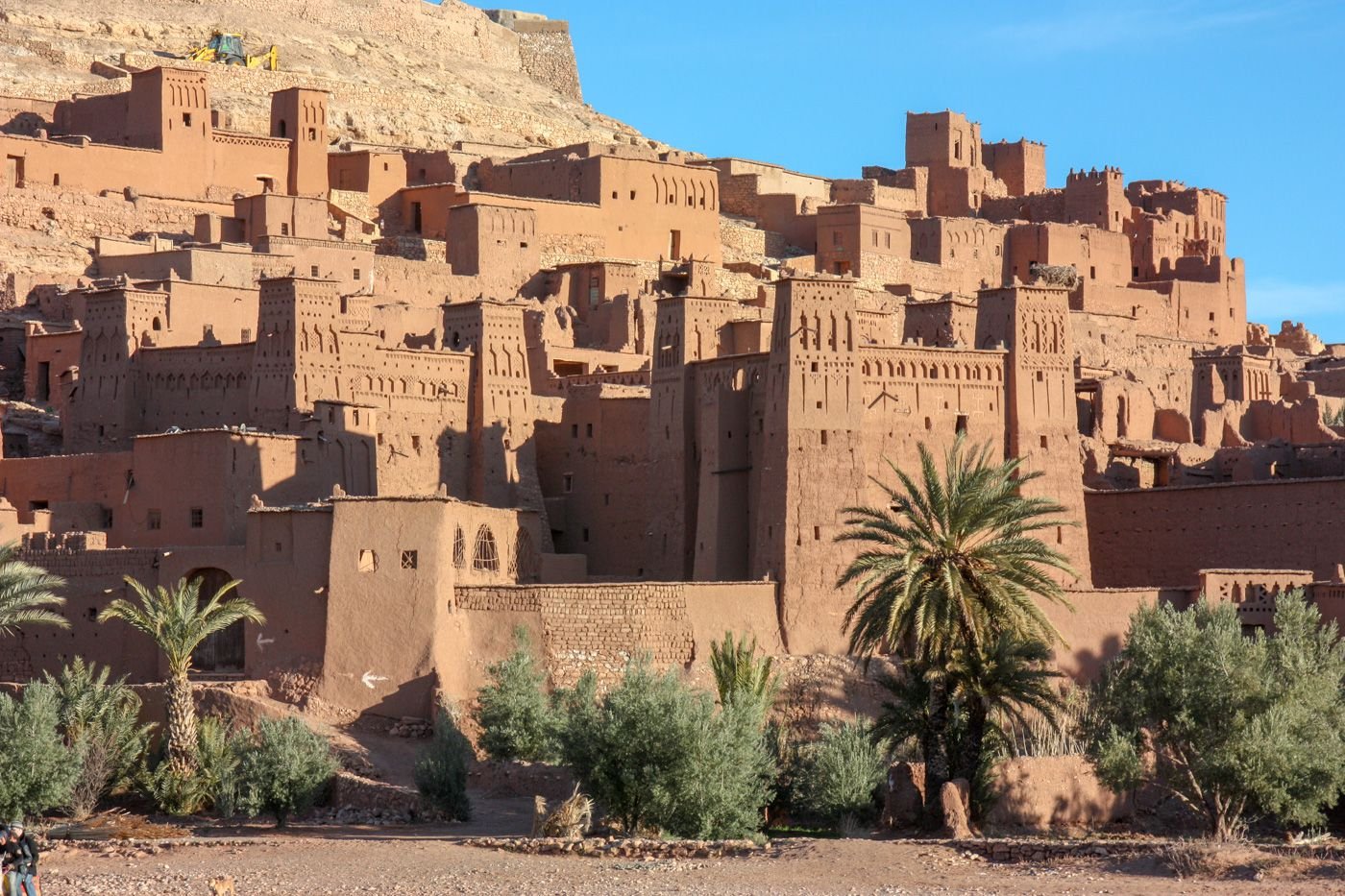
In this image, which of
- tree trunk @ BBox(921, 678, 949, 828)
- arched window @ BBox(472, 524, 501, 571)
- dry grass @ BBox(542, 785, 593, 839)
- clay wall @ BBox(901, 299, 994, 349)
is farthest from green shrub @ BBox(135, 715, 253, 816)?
clay wall @ BBox(901, 299, 994, 349)

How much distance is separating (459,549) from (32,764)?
323 inches

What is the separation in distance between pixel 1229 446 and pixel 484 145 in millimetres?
25624

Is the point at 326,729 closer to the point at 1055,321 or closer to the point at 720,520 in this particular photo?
the point at 720,520

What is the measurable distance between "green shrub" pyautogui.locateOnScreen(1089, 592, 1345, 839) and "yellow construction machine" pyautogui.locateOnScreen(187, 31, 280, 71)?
4567 cm

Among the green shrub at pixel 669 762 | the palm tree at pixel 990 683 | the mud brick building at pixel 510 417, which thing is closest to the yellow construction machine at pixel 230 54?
the mud brick building at pixel 510 417

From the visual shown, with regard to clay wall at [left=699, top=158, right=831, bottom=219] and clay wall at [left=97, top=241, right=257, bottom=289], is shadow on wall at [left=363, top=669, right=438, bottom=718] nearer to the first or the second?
clay wall at [left=97, top=241, right=257, bottom=289]

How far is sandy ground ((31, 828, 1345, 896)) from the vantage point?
30.9 m

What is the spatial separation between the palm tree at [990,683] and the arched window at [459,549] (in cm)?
998

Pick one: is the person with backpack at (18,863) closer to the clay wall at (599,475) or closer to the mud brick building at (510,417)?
the mud brick building at (510,417)

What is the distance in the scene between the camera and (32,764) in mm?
37969

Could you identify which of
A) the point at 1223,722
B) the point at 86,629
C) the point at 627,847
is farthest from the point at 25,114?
the point at 1223,722

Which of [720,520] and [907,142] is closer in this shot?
[720,520]

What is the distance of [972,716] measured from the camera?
36.1m

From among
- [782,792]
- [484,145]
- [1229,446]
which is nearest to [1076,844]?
[782,792]
